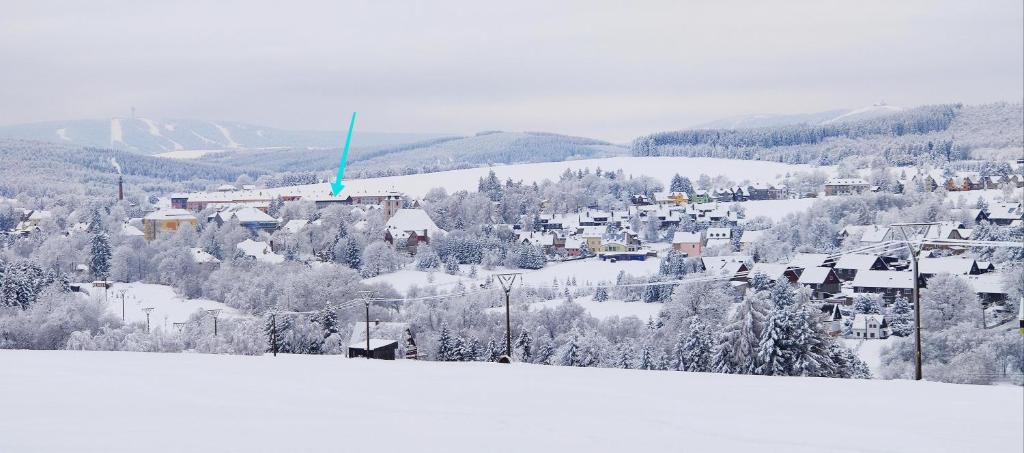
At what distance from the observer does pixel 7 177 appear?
1772 inches

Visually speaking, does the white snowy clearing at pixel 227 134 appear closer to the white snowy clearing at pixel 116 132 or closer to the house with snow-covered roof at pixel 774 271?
the white snowy clearing at pixel 116 132

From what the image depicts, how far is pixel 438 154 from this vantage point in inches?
2867

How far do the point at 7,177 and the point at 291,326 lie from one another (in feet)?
96.3

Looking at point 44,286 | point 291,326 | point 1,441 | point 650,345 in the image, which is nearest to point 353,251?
point 44,286

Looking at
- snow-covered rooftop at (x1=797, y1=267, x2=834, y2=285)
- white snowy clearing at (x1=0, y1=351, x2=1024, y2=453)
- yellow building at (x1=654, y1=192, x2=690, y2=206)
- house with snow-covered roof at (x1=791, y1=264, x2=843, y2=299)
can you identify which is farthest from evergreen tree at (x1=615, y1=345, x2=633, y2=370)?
yellow building at (x1=654, y1=192, x2=690, y2=206)

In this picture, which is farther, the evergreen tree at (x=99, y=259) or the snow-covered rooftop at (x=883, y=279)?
the evergreen tree at (x=99, y=259)

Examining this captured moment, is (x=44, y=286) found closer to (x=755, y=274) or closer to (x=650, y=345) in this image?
(x=650, y=345)

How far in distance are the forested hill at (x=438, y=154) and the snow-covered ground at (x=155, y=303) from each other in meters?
14.1

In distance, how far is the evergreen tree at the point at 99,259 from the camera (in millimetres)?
35625

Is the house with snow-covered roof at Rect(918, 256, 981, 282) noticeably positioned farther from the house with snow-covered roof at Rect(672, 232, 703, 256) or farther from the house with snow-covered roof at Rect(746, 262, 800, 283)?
the house with snow-covered roof at Rect(672, 232, 703, 256)

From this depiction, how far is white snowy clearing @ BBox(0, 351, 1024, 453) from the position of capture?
10.5 ft

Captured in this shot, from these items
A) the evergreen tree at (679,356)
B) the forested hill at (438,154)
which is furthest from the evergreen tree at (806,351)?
the forested hill at (438,154)

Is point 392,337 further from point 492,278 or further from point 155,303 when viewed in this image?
point 155,303

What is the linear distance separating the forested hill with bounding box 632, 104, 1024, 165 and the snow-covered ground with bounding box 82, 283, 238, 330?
160 feet
